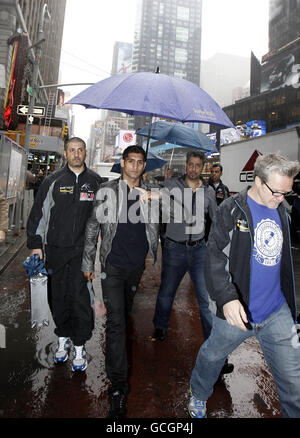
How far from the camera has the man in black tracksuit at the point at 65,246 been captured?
3189mm

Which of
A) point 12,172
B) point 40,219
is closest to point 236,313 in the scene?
point 40,219

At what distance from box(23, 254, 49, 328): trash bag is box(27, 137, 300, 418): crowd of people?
0.16 meters

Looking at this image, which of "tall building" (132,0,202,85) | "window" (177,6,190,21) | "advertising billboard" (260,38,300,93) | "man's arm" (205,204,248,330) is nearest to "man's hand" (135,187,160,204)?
"man's arm" (205,204,248,330)

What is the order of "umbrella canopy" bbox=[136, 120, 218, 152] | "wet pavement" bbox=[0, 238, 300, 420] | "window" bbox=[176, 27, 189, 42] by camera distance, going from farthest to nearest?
"window" bbox=[176, 27, 189, 42], "umbrella canopy" bbox=[136, 120, 218, 152], "wet pavement" bbox=[0, 238, 300, 420]

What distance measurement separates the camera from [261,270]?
220 cm

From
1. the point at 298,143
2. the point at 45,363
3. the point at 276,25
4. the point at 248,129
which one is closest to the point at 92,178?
the point at 45,363

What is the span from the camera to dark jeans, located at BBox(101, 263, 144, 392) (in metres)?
2.66

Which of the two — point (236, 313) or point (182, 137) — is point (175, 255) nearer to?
point (236, 313)

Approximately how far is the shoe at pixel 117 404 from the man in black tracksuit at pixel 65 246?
73cm

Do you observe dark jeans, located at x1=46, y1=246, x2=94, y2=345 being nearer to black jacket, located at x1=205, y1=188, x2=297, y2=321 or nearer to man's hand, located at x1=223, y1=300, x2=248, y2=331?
black jacket, located at x1=205, y1=188, x2=297, y2=321

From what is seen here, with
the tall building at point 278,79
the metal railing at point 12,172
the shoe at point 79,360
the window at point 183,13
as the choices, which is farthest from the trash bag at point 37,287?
the window at point 183,13

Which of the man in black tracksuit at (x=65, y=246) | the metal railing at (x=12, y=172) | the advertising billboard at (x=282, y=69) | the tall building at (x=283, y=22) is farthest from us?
the tall building at (x=283, y=22)

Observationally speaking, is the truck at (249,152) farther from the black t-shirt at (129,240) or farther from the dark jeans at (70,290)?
the dark jeans at (70,290)
